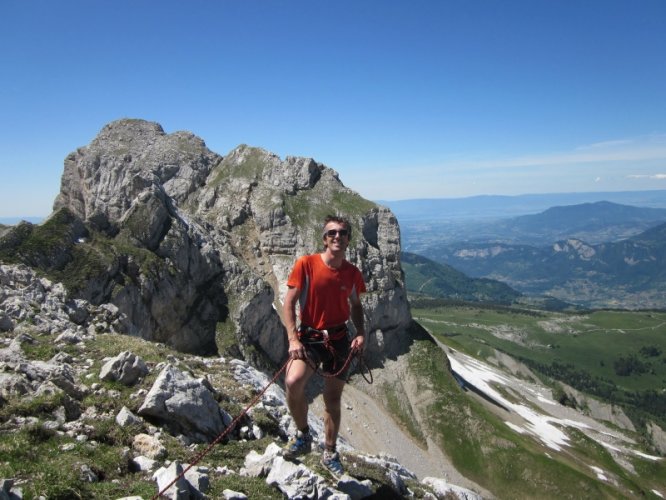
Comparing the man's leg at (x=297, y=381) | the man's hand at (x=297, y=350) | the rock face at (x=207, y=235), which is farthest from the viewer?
the rock face at (x=207, y=235)

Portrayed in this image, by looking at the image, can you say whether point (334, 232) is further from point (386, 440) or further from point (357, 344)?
point (386, 440)

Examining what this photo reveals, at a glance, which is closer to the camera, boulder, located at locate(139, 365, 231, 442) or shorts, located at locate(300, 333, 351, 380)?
shorts, located at locate(300, 333, 351, 380)

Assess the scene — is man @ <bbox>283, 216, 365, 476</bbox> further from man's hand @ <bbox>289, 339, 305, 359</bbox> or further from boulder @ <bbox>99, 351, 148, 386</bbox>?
boulder @ <bbox>99, 351, 148, 386</bbox>

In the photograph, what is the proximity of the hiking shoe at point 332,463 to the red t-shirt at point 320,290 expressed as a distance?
364 cm

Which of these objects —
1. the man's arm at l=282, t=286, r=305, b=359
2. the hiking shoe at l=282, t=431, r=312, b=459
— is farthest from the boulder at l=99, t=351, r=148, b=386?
the man's arm at l=282, t=286, r=305, b=359

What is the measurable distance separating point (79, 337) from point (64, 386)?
836 centimetres

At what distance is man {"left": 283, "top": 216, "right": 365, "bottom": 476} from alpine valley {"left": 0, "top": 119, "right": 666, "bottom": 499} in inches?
49.3

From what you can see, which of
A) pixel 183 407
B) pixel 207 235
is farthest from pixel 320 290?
pixel 207 235

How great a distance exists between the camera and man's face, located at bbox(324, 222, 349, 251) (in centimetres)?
1198

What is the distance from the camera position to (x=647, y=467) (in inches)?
3868

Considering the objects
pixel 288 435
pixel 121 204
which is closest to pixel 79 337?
pixel 288 435

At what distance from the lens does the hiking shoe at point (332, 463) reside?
1212 centimetres

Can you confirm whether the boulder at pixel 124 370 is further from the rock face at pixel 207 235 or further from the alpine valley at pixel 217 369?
the rock face at pixel 207 235

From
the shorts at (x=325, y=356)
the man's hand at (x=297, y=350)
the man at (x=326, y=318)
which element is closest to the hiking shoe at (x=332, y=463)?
the man at (x=326, y=318)
